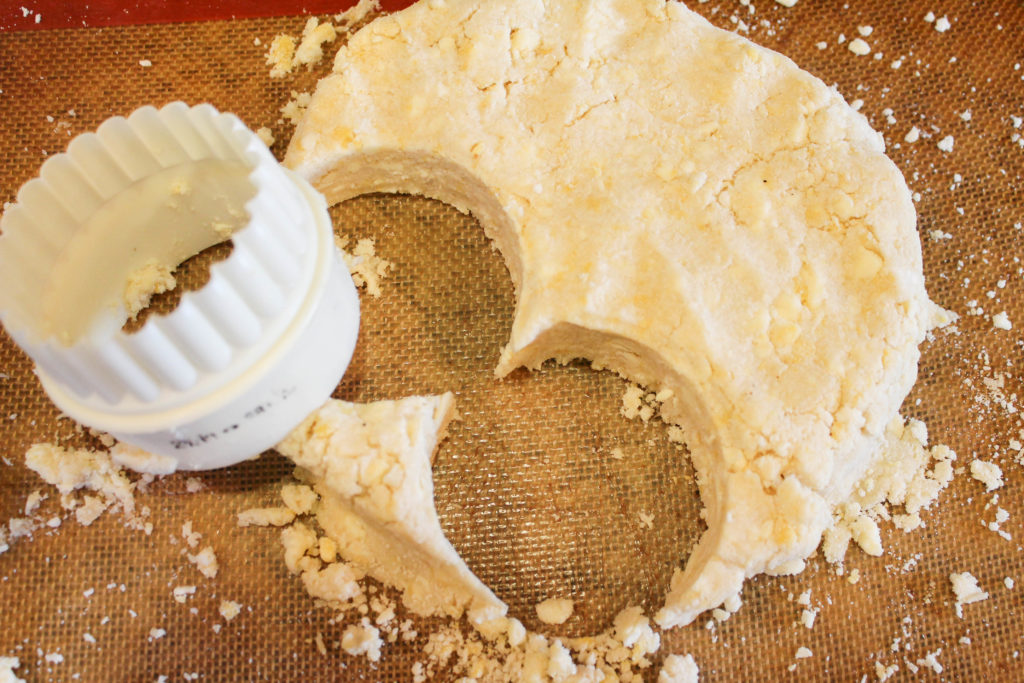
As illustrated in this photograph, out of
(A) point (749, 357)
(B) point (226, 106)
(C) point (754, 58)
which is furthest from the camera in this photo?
(B) point (226, 106)

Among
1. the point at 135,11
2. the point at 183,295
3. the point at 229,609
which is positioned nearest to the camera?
the point at 183,295

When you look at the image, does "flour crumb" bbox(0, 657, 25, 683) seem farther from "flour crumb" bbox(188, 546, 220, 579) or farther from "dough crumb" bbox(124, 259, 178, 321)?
"dough crumb" bbox(124, 259, 178, 321)

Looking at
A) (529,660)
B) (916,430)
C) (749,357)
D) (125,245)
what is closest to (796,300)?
(749,357)

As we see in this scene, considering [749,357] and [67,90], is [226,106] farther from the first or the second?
[749,357]

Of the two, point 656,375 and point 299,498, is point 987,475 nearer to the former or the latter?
point 656,375

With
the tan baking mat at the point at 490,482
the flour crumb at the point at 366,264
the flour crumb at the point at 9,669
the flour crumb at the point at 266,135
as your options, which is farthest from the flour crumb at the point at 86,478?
the flour crumb at the point at 266,135

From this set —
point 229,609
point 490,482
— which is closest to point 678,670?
point 490,482
